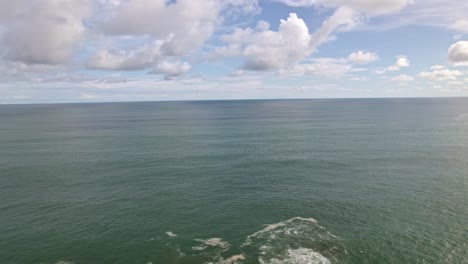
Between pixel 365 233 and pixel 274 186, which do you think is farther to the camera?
pixel 274 186

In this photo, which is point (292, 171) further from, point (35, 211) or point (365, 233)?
point (35, 211)

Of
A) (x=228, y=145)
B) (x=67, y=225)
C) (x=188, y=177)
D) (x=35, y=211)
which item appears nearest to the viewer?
(x=67, y=225)

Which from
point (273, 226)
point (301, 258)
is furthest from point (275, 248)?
point (273, 226)

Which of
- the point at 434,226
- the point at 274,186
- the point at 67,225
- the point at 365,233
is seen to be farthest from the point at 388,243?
the point at 67,225

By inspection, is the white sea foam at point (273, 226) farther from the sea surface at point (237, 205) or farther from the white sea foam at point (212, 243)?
the white sea foam at point (212, 243)

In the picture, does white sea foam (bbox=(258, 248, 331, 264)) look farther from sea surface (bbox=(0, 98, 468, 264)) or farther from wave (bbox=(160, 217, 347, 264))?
sea surface (bbox=(0, 98, 468, 264))

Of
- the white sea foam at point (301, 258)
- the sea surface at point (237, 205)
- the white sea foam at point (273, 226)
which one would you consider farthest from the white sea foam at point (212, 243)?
the white sea foam at point (301, 258)
